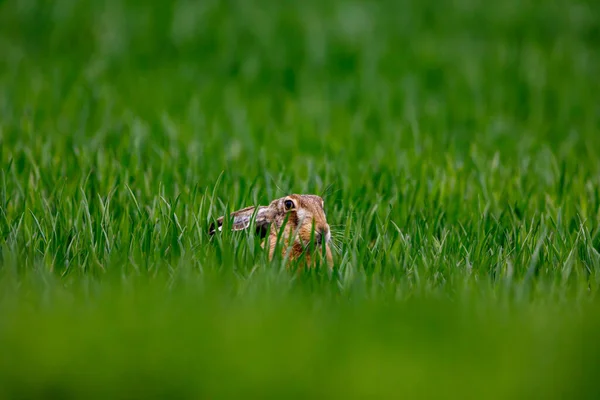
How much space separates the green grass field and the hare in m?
0.09

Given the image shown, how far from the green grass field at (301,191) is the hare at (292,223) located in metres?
0.09

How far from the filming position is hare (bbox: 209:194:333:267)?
10.4 ft

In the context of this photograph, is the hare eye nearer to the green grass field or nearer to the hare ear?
the hare ear

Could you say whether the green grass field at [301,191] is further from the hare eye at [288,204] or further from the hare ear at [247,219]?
the hare eye at [288,204]

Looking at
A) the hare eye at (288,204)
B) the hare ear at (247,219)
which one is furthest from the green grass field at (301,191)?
the hare eye at (288,204)

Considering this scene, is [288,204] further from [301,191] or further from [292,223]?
[301,191]

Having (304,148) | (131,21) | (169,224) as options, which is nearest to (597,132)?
(304,148)

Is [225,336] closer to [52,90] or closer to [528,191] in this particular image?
[528,191]

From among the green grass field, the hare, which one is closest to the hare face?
the hare

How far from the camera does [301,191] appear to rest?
4117mm

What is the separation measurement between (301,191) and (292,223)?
87 centimetres

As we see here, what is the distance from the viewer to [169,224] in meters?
3.34

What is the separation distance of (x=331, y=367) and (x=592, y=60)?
6181mm

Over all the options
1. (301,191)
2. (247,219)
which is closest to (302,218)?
(247,219)
